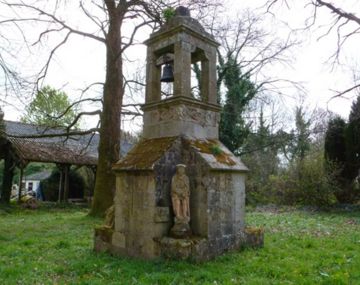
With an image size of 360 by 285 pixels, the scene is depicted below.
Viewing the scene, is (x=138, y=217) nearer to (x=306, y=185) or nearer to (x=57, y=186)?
(x=306, y=185)

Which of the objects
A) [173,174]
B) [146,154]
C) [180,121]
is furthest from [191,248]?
[180,121]

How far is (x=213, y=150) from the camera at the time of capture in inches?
255

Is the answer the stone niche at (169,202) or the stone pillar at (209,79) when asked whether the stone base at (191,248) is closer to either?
the stone niche at (169,202)

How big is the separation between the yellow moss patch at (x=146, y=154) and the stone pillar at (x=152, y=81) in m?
0.98

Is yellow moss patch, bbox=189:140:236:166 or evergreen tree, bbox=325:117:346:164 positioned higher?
evergreen tree, bbox=325:117:346:164

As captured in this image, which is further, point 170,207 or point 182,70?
point 182,70

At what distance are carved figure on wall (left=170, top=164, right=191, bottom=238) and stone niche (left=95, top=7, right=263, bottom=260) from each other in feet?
0.35

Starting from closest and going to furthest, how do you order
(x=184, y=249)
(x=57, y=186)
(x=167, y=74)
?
(x=184, y=249)
(x=167, y=74)
(x=57, y=186)

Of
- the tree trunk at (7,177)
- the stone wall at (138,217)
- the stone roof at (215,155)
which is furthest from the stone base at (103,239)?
the tree trunk at (7,177)

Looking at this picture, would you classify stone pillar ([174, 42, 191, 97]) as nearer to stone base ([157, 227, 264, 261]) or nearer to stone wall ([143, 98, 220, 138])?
stone wall ([143, 98, 220, 138])

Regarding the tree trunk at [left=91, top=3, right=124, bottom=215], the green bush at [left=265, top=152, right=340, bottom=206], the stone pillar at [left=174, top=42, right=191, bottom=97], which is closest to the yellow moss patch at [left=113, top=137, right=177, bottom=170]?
the stone pillar at [left=174, top=42, right=191, bottom=97]

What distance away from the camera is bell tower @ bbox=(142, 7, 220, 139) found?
6504mm

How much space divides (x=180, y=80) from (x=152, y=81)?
0.97 meters

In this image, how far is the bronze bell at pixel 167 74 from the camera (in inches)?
277
